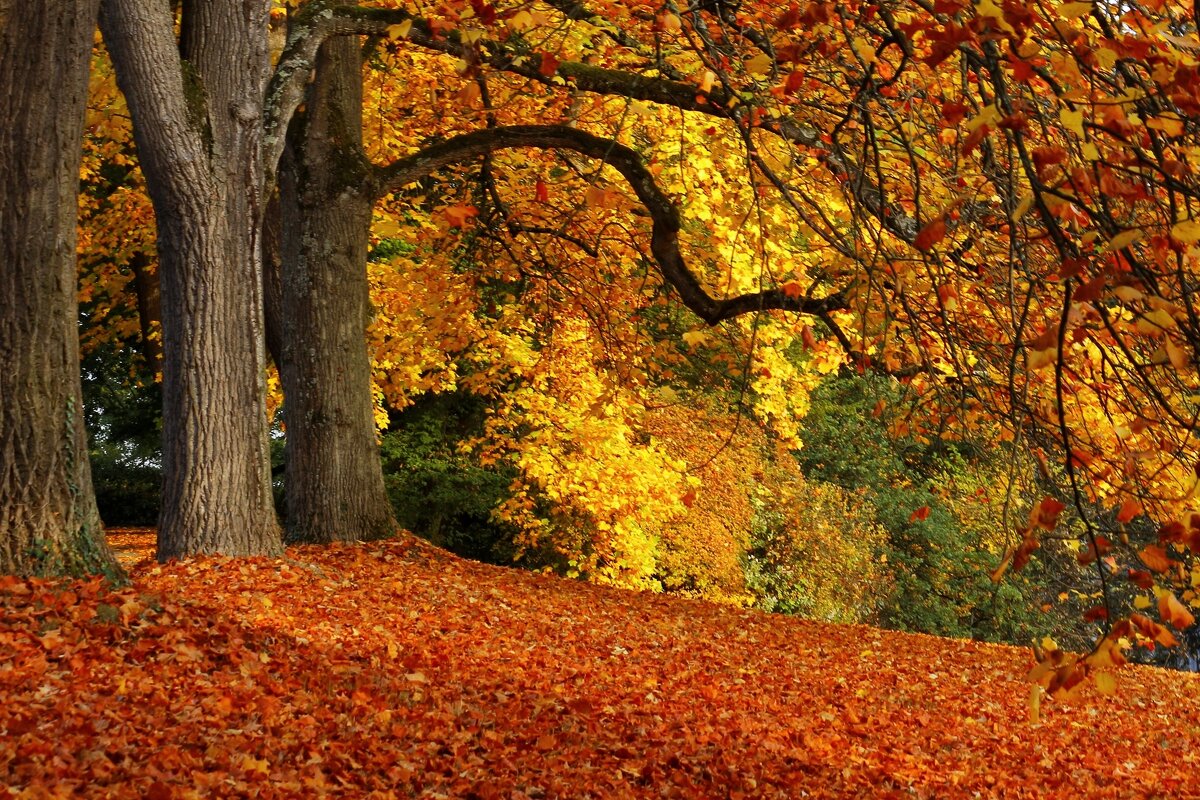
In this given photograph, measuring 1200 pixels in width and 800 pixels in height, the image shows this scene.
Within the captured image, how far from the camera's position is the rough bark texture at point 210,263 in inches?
272

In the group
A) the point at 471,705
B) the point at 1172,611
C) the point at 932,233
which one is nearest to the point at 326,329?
the point at 471,705

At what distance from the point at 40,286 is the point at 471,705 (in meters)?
2.94

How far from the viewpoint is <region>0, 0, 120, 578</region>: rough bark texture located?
546 cm

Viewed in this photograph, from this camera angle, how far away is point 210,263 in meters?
7.08

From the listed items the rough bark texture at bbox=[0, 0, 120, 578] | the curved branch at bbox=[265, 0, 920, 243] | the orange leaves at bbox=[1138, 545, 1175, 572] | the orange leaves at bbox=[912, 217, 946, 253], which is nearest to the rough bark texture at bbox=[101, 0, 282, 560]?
the curved branch at bbox=[265, 0, 920, 243]

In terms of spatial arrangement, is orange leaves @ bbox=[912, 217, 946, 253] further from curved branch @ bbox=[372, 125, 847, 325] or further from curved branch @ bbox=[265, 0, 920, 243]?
curved branch @ bbox=[372, 125, 847, 325]

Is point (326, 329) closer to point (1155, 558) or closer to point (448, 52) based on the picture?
point (448, 52)

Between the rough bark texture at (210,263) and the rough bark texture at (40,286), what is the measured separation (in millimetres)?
1181

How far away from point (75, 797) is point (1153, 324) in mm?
3369

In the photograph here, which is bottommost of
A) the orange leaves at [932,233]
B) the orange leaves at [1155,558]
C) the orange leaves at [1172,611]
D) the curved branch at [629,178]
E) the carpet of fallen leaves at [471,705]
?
the carpet of fallen leaves at [471,705]

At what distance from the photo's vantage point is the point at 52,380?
5.61 meters

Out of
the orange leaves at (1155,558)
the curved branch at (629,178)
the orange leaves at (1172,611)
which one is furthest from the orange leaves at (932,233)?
the curved branch at (629,178)

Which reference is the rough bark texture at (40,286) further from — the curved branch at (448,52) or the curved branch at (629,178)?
the curved branch at (629,178)

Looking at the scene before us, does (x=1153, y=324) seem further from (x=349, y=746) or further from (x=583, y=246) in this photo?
(x=583, y=246)
